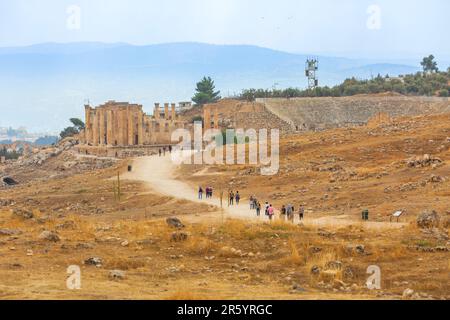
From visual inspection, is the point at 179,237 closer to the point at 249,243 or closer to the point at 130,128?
the point at 249,243

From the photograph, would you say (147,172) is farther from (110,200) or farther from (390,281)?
(390,281)

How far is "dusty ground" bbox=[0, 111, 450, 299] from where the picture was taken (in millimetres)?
16203

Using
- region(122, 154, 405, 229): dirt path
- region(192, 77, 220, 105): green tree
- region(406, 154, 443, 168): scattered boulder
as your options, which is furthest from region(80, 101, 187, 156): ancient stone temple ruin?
region(406, 154, 443, 168): scattered boulder

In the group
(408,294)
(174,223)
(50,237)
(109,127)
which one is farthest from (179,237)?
(109,127)

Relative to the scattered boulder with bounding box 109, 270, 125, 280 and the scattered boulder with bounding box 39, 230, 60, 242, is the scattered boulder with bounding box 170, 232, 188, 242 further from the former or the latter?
the scattered boulder with bounding box 109, 270, 125, 280

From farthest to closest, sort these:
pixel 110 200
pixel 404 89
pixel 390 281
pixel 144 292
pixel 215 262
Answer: pixel 404 89
pixel 110 200
pixel 215 262
pixel 390 281
pixel 144 292

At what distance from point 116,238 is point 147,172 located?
25.2m

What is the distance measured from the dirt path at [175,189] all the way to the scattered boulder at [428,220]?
769 millimetres

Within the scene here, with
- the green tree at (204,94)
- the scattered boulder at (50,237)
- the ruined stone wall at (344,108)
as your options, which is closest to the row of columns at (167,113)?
the ruined stone wall at (344,108)

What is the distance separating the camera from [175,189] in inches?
1548

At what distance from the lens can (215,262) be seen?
63.7ft
